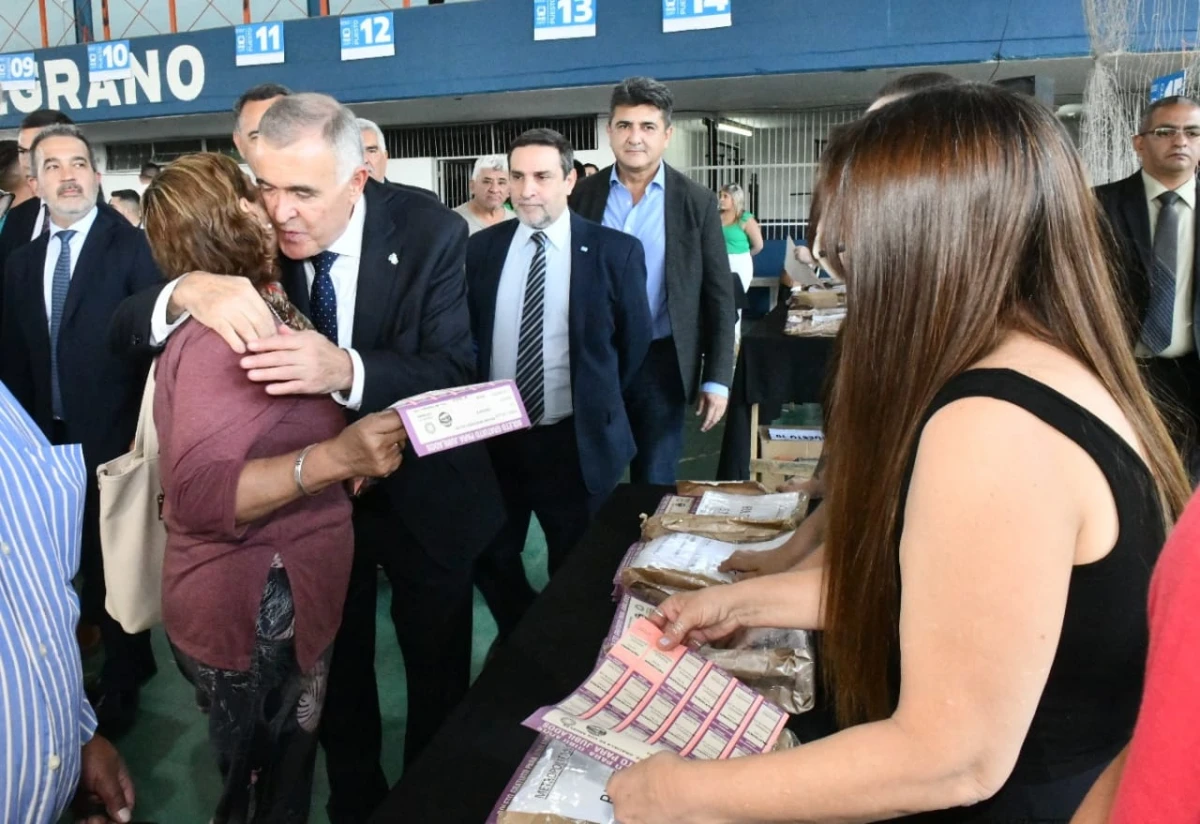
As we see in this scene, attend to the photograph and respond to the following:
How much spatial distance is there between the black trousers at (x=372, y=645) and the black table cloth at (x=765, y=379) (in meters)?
2.03

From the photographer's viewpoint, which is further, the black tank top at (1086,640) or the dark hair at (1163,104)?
the dark hair at (1163,104)

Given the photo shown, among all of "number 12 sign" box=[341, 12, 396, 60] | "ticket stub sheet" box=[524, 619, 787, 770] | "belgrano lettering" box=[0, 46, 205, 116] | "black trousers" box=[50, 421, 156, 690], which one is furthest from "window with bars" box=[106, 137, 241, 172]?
"ticket stub sheet" box=[524, 619, 787, 770]

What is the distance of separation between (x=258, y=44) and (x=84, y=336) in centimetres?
786

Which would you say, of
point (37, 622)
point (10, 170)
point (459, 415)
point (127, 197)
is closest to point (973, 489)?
point (459, 415)

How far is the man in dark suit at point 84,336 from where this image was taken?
2.61 m

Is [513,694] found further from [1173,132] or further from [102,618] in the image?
[1173,132]

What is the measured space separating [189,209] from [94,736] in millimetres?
814

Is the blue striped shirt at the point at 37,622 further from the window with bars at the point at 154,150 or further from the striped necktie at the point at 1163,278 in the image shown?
the window with bars at the point at 154,150

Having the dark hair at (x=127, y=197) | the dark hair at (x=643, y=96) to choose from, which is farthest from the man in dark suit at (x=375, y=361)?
the dark hair at (x=127, y=197)

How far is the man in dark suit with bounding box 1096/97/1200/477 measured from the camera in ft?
10.8

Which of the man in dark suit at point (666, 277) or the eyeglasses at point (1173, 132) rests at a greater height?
the eyeglasses at point (1173, 132)

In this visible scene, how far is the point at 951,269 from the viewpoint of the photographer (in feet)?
2.52

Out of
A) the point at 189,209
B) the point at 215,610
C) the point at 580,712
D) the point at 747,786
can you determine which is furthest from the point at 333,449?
the point at 747,786

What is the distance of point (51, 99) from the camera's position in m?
10.3
